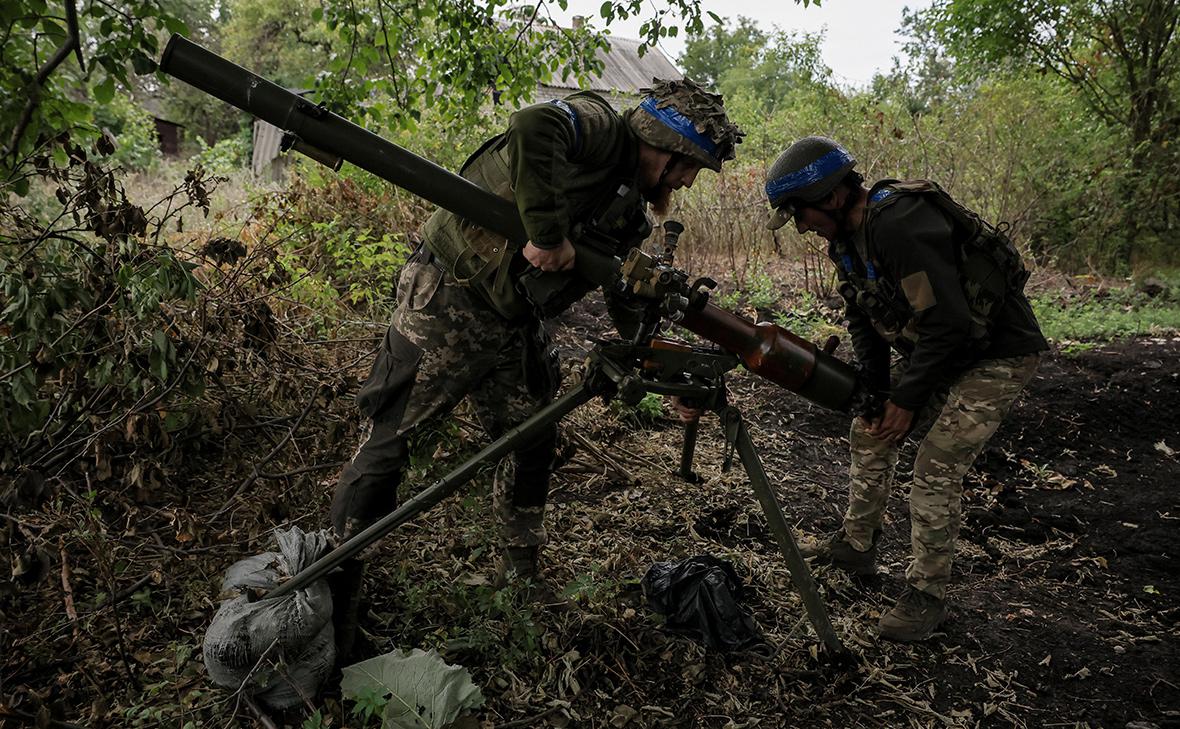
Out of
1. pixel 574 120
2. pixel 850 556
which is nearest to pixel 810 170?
pixel 574 120

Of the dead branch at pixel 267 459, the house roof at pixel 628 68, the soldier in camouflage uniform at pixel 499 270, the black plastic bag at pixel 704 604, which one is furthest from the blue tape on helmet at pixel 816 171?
the house roof at pixel 628 68

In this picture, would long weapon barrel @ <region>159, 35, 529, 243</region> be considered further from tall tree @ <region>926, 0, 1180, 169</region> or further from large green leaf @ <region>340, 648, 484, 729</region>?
tall tree @ <region>926, 0, 1180, 169</region>

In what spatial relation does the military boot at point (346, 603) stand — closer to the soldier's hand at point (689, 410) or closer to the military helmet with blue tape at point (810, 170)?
the soldier's hand at point (689, 410)

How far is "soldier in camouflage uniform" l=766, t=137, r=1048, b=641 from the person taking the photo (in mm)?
2729

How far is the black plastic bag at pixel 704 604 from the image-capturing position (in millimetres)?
2885

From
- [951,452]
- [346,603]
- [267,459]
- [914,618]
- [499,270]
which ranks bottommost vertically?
[346,603]

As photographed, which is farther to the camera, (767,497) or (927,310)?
(927,310)

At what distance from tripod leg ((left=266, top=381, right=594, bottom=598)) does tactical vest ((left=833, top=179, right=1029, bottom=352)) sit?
4.90 ft

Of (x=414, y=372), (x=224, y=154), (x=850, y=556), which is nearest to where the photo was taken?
(x=414, y=372)

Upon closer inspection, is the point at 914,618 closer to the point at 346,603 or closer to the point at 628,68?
the point at 346,603

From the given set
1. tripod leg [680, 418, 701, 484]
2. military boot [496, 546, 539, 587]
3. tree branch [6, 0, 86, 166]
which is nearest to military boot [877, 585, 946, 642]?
tripod leg [680, 418, 701, 484]

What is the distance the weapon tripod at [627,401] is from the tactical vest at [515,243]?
33 cm

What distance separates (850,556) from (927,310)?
1441 mm

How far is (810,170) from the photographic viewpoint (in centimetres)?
290
